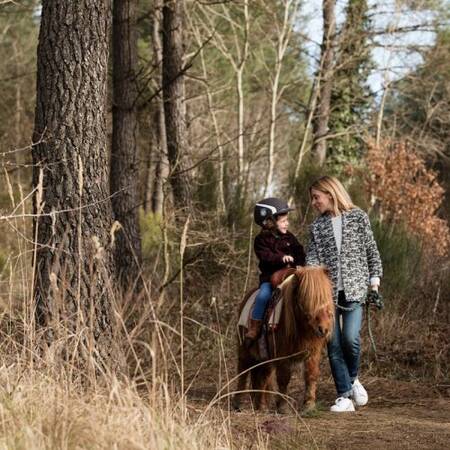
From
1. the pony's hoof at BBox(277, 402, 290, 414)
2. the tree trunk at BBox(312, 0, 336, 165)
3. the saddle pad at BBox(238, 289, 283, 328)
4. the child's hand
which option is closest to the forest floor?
the pony's hoof at BBox(277, 402, 290, 414)

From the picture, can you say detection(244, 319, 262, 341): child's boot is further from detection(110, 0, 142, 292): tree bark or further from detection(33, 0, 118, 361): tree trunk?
detection(110, 0, 142, 292): tree bark

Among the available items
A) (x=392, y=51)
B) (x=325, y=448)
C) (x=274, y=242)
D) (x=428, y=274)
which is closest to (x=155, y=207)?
(x=392, y=51)

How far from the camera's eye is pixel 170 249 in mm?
11672

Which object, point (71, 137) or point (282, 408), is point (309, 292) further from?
point (71, 137)

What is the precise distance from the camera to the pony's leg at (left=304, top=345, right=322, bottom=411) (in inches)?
292

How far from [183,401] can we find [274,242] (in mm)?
2707

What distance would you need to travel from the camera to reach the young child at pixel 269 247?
767cm

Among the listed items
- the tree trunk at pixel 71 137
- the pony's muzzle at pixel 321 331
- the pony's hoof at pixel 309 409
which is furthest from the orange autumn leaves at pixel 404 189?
the tree trunk at pixel 71 137

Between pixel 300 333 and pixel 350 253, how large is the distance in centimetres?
82

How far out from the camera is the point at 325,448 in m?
5.80

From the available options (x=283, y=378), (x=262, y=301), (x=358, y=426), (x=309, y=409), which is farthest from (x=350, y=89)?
(x=358, y=426)

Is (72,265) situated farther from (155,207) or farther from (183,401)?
(155,207)

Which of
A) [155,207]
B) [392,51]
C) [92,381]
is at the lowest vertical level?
[155,207]

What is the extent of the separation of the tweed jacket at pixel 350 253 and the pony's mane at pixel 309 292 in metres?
0.47
